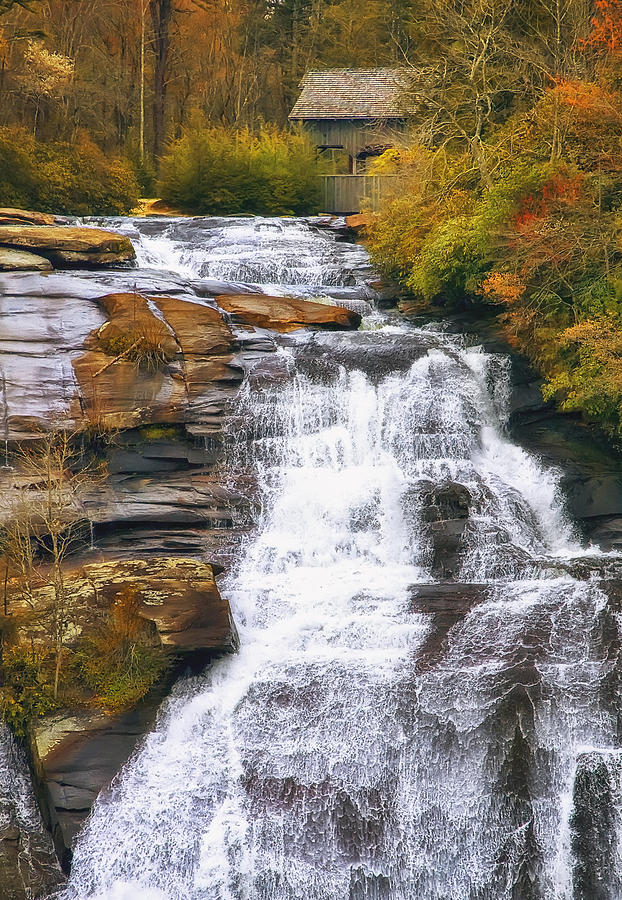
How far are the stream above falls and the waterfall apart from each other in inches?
1.0

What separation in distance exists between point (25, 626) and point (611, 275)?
41.8 ft

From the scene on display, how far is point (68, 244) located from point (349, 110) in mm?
18405

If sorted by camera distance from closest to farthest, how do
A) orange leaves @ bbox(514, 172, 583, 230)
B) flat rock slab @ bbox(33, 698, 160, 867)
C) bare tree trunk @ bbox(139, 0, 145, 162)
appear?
flat rock slab @ bbox(33, 698, 160, 867) < orange leaves @ bbox(514, 172, 583, 230) < bare tree trunk @ bbox(139, 0, 145, 162)

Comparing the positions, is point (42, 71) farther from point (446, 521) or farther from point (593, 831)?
point (593, 831)

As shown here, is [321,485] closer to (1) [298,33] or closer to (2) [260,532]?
(2) [260,532]

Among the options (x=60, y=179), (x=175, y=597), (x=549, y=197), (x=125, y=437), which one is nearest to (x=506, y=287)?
(x=549, y=197)

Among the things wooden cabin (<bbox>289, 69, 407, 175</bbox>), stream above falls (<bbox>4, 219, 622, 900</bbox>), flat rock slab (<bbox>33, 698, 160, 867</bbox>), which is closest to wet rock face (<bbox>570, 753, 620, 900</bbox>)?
stream above falls (<bbox>4, 219, 622, 900</bbox>)

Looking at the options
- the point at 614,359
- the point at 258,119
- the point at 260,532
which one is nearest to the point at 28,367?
the point at 260,532

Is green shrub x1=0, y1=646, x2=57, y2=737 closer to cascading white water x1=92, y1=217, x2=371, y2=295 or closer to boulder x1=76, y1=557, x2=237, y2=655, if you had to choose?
boulder x1=76, y1=557, x2=237, y2=655

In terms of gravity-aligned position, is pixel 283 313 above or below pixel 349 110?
below

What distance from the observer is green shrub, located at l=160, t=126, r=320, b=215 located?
34.2 meters

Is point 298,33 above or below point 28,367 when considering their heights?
above

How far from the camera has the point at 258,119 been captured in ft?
159

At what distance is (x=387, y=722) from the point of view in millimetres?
12164
